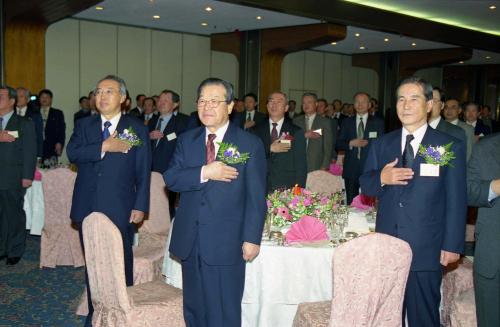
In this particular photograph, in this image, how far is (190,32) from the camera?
15.3m

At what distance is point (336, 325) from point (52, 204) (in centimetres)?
366

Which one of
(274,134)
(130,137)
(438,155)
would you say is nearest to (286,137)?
(274,134)

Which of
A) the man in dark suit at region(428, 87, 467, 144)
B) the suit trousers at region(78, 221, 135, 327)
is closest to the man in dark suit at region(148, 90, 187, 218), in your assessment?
the man in dark suit at region(428, 87, 467, 144)

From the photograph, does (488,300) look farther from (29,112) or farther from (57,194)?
(29,112)

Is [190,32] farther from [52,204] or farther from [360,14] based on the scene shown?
[52,204]

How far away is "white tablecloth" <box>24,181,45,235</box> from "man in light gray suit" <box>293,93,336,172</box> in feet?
10.3

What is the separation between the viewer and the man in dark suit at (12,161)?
553 cm

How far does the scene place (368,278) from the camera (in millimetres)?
2768

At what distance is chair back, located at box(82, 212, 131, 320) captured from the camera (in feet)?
10.0

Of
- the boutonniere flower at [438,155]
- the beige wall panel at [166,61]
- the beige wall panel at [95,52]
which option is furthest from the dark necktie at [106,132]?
the beige wall panel at [166,61]

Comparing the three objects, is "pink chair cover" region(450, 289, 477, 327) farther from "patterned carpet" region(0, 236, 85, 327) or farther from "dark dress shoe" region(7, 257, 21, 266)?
"dark dress shoe" region(7, 257, 21, 266)

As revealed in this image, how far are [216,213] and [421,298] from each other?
1154 millimetres

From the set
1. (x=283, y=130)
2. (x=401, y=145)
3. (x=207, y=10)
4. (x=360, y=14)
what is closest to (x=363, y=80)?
(x=360, y=14)

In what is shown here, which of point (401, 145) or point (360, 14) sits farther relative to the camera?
point (360, 14)
